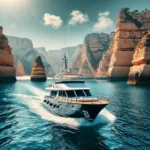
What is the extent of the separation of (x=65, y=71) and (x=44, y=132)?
395 inches

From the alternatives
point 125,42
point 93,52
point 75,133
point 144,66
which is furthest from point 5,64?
point 93,52

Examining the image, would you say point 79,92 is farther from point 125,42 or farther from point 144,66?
point 125,42

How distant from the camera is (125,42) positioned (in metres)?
76.4

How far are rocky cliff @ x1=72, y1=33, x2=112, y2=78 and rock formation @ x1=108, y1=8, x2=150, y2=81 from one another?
86394 mm

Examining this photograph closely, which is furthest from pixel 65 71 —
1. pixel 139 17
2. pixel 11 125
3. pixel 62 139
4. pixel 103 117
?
pixel 139 17

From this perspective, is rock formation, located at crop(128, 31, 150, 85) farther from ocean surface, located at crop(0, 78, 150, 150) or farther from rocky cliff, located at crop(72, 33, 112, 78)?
rocky cliff, located at crop(72, 33, 112, 78)

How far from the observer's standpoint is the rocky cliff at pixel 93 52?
542ft

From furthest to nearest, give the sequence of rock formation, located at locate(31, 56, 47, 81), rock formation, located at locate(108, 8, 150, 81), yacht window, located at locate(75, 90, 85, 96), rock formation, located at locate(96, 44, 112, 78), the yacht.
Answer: rock formation, located at locate(96, 44, 112, 78) → rock formation, located at locate(31, 56, 47, 81) → rock formation, located at locate(108, 8, 150, 81) → yacht window, located at locate(75, 90, 85, 96) → the yacht

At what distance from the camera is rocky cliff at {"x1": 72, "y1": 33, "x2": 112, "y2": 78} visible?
542 feet

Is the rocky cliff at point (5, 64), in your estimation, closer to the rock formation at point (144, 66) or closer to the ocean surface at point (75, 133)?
the rock formation at point (144, 66)

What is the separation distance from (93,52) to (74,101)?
165 metres

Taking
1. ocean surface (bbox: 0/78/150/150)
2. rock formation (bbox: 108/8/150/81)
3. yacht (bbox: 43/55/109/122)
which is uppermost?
rock formation (bbox: 108/8/150/81)

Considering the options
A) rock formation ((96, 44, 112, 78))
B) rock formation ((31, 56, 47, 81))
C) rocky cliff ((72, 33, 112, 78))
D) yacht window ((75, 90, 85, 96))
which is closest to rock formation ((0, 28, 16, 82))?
rock formation ((31, 56, 47, 81))

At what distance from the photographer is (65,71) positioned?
20.9 metres
